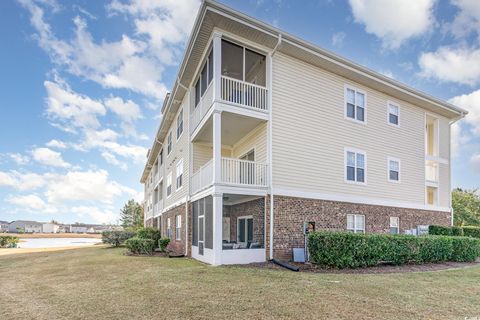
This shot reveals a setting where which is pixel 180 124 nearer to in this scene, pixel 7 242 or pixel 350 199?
pixel 350 199

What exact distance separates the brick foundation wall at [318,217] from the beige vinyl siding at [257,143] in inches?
81.0

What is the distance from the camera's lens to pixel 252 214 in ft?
46.8

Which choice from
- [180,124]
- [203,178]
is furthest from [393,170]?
[180,124]

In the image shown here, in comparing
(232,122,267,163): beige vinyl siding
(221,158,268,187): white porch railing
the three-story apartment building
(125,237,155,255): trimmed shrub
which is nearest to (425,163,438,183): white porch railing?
the three-story apartment building

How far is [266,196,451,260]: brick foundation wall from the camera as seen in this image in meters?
13.1

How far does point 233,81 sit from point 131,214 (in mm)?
48046

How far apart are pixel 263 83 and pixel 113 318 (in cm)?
1100

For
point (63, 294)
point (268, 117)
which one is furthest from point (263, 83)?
point (63, 294)

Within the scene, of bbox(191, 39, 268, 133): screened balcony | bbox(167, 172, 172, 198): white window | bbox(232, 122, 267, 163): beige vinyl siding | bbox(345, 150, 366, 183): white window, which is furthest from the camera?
bbox(167, 172, 172, 198): white window

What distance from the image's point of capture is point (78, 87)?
68.6ft

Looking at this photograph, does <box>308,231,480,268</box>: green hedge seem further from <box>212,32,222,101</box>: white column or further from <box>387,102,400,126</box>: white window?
<box>387,102,400,126</box>: white window

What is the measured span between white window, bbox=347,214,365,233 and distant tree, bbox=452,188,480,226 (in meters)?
25.9

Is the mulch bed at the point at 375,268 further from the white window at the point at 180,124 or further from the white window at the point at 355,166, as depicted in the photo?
the white window at the point at 180,124

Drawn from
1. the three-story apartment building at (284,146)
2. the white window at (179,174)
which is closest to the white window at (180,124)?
the three-story apartment building at (284,146)
